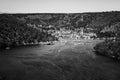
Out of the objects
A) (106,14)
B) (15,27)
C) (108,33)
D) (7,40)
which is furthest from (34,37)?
(106,14)

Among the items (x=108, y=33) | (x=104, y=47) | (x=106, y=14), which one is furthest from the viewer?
(x=106, y=14)

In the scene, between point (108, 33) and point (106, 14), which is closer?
point (108, 33)

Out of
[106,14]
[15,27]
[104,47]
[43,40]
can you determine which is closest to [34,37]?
[43,40]

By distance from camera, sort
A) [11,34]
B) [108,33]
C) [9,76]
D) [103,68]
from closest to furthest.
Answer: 1. [9,76]
2. [103,68]
3. [11,34]
4. [108,33]

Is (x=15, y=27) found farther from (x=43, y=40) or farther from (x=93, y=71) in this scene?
(x=93, y=71)

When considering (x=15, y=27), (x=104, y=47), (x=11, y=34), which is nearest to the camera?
(x=104, y=47)

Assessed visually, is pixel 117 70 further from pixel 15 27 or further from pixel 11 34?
pixel 15 27

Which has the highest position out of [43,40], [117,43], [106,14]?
[106,14]

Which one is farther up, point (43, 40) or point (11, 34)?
point (11, 34)

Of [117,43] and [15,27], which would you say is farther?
[15,27]
